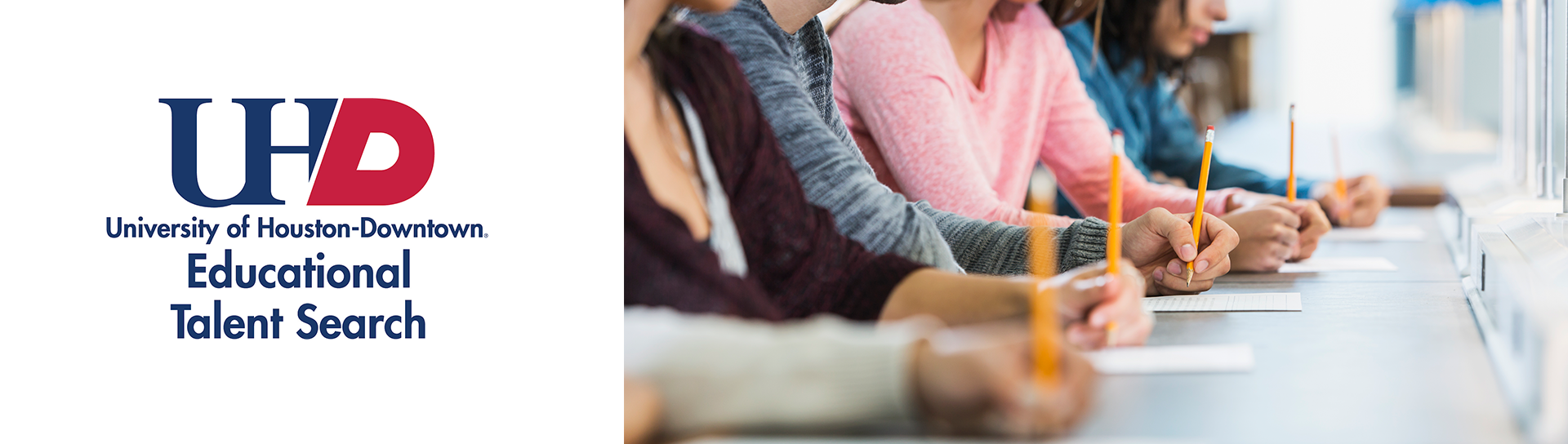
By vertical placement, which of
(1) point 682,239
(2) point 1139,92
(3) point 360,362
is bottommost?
(3) point 360,362

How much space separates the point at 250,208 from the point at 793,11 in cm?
48

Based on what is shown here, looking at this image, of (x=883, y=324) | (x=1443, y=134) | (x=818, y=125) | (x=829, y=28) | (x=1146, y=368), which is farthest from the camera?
(x=1443, y=134)

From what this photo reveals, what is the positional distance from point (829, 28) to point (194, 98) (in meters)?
0.62

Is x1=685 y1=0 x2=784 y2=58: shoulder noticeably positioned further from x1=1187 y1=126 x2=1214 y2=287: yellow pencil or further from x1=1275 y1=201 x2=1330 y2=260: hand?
x1=1275 y1=201 x2=1330 y2=260: hand

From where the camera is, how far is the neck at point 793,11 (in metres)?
1.02

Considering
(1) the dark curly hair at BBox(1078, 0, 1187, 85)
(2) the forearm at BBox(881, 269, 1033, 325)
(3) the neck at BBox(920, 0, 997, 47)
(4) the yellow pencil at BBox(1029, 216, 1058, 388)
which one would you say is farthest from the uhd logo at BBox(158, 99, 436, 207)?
(1) the dark curly hair at BBox(1078, 0, 1187, 85)

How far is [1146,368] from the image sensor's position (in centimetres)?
67

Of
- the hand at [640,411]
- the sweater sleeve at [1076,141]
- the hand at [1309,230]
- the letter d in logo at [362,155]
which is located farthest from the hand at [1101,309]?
the sweater sleeve at [1076,141]

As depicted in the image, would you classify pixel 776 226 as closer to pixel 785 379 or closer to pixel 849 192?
pixel 849 192

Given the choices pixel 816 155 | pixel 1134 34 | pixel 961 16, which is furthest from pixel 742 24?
pixel 1134 34

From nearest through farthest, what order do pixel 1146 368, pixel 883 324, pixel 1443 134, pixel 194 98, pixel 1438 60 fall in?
pixel 1146 368 → pixel 883 324 → pixel 194 98 → pixel 1443 134 → pixel 1438 60

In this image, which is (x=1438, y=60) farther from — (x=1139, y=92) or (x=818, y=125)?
(x=818, y=125)

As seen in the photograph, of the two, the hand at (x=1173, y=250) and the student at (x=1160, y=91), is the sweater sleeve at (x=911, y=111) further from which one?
the student at (x=1160, y=91)

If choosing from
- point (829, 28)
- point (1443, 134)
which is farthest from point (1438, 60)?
point (829, 28)
